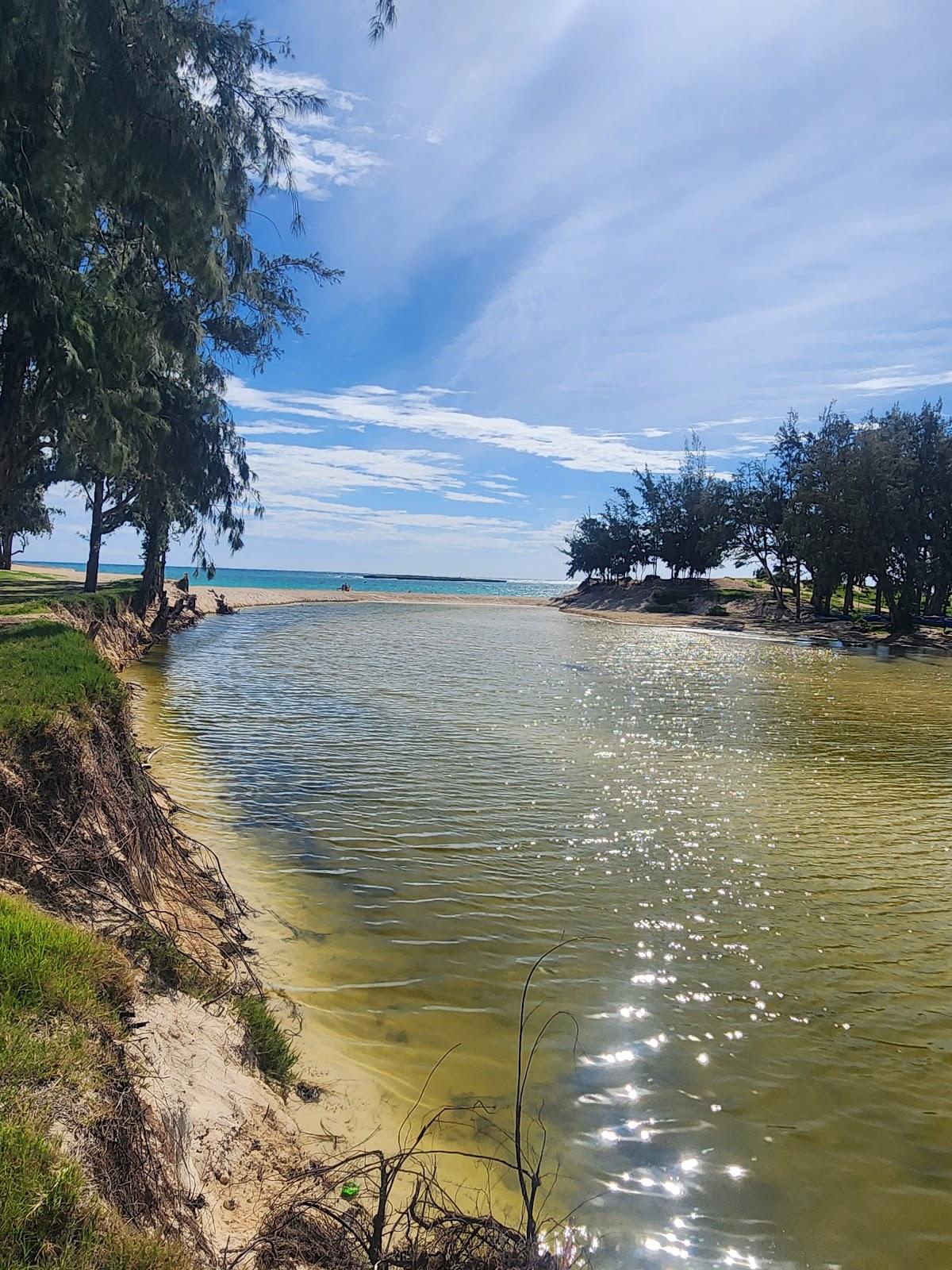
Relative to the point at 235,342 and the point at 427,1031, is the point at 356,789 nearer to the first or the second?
the point at 427,1031

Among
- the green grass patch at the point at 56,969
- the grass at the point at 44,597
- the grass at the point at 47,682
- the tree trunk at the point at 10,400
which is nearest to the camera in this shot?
the green grass patch at the point at 56,969

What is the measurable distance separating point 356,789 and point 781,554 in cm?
5739

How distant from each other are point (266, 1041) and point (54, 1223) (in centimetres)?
226

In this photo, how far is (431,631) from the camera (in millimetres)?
44781

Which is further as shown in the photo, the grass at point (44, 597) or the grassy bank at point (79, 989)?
the grass at point (44, 597)

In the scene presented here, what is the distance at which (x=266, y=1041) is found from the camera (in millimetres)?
4262

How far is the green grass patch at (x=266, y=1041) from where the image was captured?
4.10 meters

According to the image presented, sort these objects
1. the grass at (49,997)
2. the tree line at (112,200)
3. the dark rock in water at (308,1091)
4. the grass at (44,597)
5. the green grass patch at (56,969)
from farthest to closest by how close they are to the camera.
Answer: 1. the grass at (44,597)
2. the tree line at (112,200)
3. the dark rock in water at (308,1091)
4. the green grass patch at (56,969)
5. the grass at (49,997)

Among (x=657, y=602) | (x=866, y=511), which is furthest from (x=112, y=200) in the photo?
(x=657, y=602)

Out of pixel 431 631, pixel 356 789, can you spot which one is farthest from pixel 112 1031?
pixel 431 631

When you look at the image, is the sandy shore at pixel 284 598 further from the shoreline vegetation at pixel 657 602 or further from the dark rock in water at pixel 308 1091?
the dark rock in water at pixel 308 1091

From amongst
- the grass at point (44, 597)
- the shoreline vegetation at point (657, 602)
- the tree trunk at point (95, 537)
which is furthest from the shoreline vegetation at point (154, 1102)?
the tree trunk at point (95, 537)

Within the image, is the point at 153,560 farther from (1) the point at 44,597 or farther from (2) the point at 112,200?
(2) the point at 112,200

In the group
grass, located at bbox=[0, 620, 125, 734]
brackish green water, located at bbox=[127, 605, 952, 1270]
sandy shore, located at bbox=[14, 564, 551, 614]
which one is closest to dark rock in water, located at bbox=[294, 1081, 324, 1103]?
brackish green water, located at bbox=[127, 605, 952, 1270]
